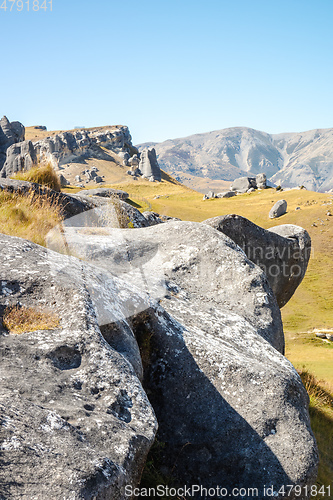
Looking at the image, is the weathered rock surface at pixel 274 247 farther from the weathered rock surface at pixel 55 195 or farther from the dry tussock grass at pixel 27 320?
the dry tussock grass at pixel 27 320

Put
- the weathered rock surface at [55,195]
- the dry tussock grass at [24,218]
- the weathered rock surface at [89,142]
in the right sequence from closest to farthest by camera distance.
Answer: the dry tussock grass at [24,218] → the weathered rock surface at [55,195] → the weathered rock surface at [89,142]

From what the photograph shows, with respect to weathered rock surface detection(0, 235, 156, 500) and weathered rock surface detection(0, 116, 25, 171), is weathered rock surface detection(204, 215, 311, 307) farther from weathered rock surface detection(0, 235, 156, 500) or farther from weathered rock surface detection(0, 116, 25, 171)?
weathered rock surface detection(0, 116, 25, 171)

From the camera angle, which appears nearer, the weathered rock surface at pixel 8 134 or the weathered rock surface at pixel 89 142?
the weathered rock surface at pixel 8 134

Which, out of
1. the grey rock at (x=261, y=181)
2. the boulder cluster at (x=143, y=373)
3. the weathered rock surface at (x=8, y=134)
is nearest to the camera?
the boulder cluster at (x=143, y=373)

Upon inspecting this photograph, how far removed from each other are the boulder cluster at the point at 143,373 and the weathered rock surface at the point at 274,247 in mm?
2723

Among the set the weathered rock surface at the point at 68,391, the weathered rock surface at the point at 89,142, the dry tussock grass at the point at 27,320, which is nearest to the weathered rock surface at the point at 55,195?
the weathered rock surface at the point at 68,391

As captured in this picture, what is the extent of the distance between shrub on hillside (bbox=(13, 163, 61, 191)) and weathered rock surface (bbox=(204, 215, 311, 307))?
14.7 feet

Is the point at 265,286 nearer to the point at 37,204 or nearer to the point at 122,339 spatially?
the point at 122,339

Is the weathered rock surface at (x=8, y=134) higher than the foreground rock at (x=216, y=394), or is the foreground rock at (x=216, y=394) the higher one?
the weathered rock surface at (x=8, y=134)

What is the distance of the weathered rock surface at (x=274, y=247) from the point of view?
9825 millimetres

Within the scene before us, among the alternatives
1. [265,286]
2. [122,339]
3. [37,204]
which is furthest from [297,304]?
[122,339]

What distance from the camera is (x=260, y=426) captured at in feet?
13.6

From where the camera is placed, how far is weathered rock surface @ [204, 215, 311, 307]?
9.83 m

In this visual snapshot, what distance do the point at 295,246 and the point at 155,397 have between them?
339 inches
